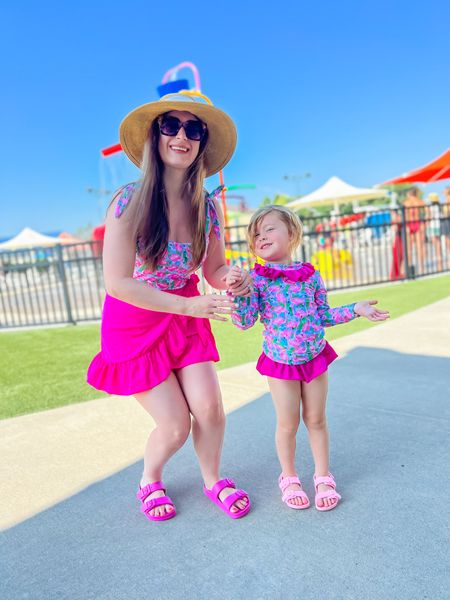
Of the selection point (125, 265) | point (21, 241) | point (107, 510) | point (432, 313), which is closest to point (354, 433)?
point (107, 510)

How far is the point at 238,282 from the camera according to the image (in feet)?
6.91

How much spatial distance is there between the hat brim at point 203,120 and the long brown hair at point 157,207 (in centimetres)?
6

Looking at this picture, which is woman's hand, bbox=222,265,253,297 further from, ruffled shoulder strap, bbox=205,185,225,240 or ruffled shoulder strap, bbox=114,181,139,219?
ruffled shoulder strap, bbox=114,181,139,219

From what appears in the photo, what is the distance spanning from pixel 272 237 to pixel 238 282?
320 mm

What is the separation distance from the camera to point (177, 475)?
2756mm

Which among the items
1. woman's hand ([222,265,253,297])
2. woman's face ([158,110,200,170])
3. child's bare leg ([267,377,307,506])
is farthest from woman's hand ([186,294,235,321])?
woman's face ([158,110,200,170])

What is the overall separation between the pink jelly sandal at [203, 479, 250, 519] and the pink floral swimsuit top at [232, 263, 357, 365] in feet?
2.06

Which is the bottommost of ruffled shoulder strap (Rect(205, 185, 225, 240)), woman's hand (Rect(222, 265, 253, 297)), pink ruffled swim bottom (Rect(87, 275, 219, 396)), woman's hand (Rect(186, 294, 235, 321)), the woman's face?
pink ruffled swim bottom (Rect(87, 275, 219, 396))

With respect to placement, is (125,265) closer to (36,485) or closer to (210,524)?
(210,524)

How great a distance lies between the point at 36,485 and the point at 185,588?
1.21m

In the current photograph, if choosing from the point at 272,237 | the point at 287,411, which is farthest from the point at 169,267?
the point at 287,411

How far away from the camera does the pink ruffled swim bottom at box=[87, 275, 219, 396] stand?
7.67 ft

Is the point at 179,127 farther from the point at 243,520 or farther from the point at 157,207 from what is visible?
the point at 243,520

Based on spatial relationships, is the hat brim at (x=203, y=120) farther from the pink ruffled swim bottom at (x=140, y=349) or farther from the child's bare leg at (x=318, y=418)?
the child's bare leg at (x=318, y=418)
